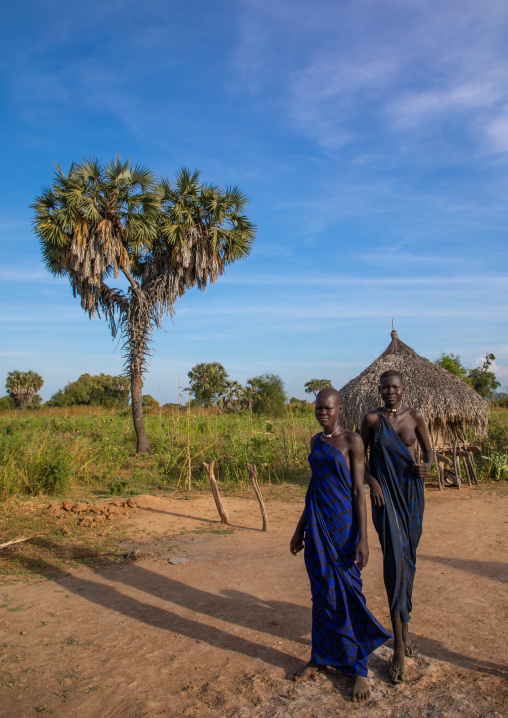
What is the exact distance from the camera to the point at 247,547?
18.8ft

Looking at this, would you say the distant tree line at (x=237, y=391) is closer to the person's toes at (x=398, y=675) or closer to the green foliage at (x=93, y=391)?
the green foliage at (x=93, y=391)

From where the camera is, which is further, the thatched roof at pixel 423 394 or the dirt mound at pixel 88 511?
the thatched roof at pixel 423 394

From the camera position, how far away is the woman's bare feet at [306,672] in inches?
108

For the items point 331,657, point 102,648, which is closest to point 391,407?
point 331,657

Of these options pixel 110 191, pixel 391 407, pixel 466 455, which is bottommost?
pixel 466 455

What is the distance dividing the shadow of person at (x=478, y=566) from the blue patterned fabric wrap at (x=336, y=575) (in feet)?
7.53

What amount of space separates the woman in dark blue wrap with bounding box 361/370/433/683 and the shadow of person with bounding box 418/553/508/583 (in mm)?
1903

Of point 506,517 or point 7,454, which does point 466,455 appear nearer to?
point 506,517

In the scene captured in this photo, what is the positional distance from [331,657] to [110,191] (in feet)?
37.7

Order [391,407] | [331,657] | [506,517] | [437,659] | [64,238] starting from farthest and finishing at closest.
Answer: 1. [64,238]
2. [506,517]
3. [391,407]
4. [437,659]
5. [331,657]

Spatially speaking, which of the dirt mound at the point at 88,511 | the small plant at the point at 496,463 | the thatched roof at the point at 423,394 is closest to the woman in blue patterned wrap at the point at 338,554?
the dirt mound at the point at 88,511

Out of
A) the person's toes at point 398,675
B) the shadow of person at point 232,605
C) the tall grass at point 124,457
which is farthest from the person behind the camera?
the tall grass at point 124,457

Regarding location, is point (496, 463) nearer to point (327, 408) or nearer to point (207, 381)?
point (327, 408)

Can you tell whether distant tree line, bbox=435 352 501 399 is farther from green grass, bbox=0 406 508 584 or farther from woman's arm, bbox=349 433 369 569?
woman's arm, bbox=349 433 369 569
